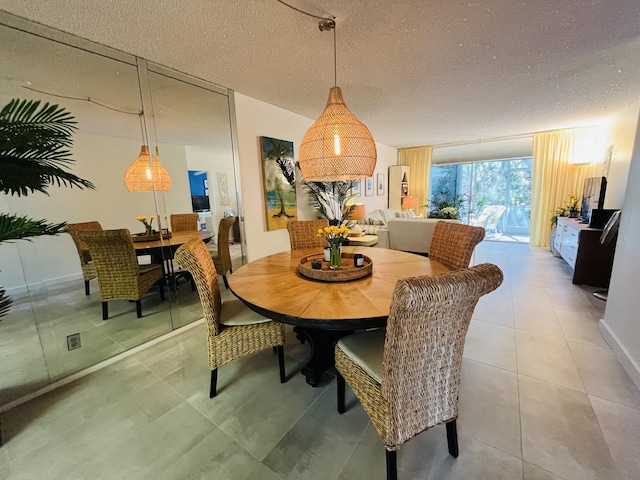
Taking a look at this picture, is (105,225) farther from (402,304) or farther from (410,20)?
(410,20)

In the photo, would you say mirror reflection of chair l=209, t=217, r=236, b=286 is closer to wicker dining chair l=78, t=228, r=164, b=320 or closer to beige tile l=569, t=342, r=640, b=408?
wicker dining chair l=78, t=228, r=164, b=320

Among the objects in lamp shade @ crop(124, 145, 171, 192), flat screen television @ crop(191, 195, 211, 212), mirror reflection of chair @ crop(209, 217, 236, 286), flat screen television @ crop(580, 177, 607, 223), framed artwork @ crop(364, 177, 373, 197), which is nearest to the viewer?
lamp shade @ crop(124, 145, 171, 192)

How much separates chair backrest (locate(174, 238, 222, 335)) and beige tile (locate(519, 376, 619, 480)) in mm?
1725

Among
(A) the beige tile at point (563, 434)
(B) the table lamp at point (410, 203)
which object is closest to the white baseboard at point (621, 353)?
(A) the beige tile at point (563, 434)

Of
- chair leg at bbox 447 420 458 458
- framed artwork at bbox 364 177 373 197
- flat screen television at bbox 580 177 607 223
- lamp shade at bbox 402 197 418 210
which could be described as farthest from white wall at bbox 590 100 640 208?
chair leg at bbox 447 420 458 458

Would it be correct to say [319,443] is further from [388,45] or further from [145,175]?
[388,45]

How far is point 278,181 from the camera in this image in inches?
140

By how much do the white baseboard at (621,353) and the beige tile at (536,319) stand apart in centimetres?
29

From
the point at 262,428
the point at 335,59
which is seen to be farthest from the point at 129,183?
the point at 262,428

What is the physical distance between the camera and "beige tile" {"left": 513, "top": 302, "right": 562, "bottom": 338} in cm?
237

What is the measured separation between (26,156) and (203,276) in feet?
3.12

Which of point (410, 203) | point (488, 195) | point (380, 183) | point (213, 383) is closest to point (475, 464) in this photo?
point (213, 383)

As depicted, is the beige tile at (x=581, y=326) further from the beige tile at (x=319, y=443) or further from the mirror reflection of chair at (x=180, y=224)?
the mirror reflection of chair at (x=180, y=224)

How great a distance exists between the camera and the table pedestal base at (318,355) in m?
1.75
